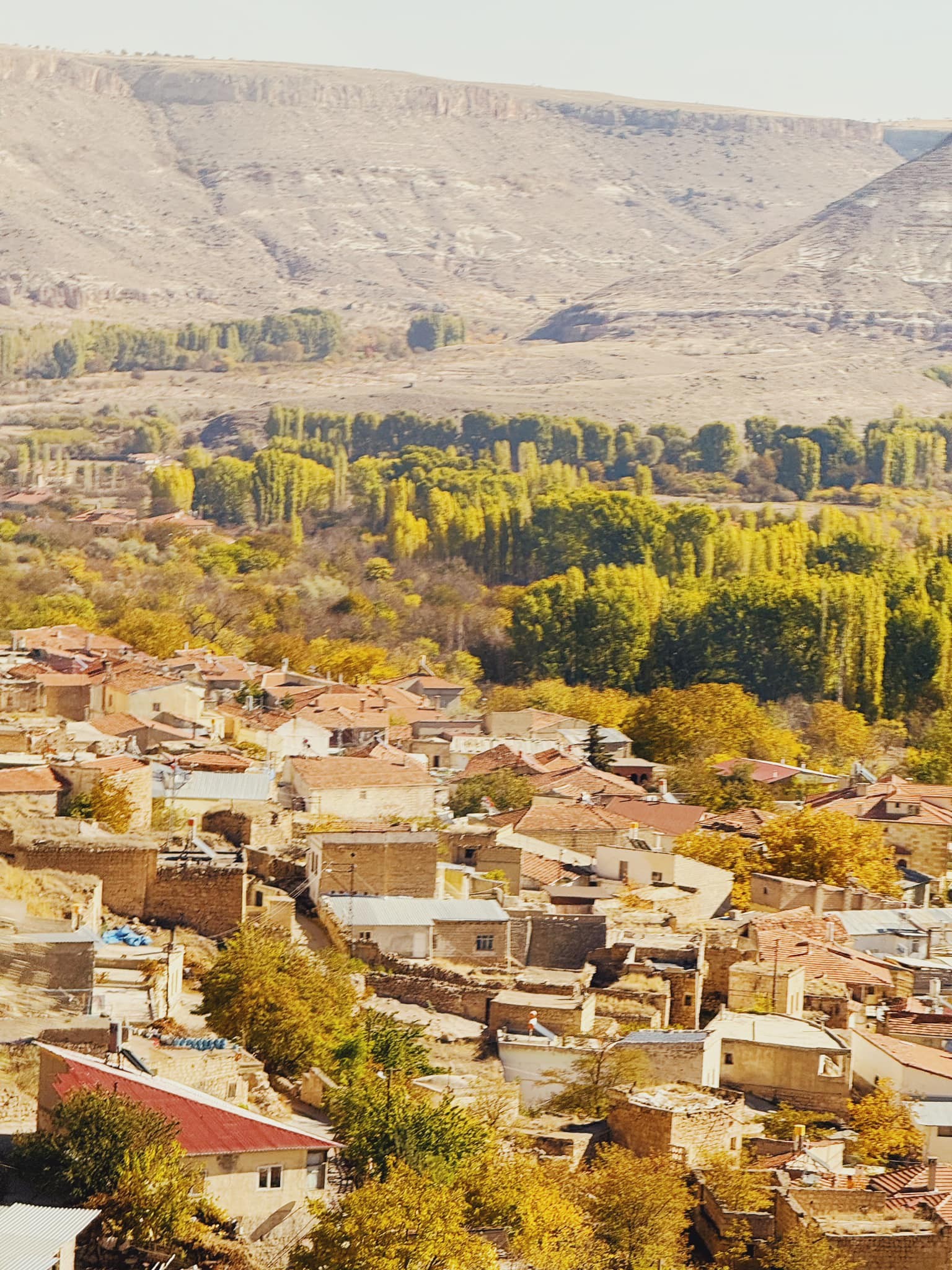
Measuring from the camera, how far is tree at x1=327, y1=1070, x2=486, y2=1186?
58.1 ft

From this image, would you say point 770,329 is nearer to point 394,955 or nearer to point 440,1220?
point 394,955

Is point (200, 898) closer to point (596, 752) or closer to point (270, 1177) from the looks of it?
point (270, 1177)

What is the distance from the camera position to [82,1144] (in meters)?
15.4

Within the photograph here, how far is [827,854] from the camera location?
35656 mm

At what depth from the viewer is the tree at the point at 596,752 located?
153ft

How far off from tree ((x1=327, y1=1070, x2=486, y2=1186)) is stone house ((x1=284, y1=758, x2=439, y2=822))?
1542cm

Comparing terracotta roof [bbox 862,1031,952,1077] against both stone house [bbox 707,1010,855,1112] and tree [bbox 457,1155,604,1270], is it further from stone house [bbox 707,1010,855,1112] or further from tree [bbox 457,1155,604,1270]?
tree [bbox 457,1155,604,1270]

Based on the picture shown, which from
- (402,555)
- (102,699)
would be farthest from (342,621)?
(102,699)

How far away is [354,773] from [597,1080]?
1464 cm

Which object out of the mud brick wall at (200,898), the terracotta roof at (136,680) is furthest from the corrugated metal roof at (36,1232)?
the terracotta roof at (136,680)

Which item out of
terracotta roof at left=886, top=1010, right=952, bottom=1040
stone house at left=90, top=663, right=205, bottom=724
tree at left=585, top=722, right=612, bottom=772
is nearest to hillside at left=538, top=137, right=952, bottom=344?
tree at left=585, top=722, right=612, bottom=772

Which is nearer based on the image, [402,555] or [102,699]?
[102,699]

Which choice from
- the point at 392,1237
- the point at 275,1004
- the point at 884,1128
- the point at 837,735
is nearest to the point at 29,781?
the point at 275,1004

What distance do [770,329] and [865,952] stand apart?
138116 millimetres
